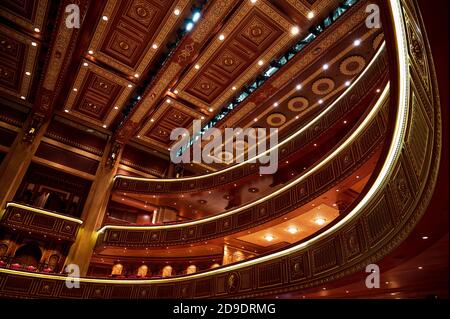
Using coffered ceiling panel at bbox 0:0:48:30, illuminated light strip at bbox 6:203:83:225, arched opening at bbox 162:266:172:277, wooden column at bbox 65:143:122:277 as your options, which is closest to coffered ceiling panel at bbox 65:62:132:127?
wooden column at bbox 65:143:122:277

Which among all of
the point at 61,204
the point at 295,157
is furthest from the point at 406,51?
the point at 61,204

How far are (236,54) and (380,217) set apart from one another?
951 cm

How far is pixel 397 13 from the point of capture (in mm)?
3582

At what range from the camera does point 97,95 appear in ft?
52.2

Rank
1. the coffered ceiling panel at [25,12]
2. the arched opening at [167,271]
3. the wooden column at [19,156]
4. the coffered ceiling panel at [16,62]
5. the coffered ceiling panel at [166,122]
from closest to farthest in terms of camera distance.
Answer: the coffered ceiling panel at [25,12] < the coffered ceiling panel at [16,62] < the wooden column at [19,156] < the arched opening at [167,271] < the coffered ceiling panel at [166,122]

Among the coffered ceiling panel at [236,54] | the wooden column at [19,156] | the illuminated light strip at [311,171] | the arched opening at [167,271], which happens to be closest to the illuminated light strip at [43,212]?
the wooden column at [19,156]

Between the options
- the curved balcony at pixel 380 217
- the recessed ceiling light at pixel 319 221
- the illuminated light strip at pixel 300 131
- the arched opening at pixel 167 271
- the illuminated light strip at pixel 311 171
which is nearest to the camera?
the curved balcony at pixel 380 217

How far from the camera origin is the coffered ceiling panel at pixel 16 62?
12953 millimetres

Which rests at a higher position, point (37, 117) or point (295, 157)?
point (37, 117)

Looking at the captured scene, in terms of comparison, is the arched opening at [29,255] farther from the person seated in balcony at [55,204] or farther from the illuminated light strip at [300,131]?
the illuminated light strip at [300,131]

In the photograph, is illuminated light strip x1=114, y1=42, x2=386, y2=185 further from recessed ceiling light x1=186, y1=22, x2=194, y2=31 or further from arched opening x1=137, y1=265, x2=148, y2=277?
recessed ceiling light x1=186, y1=22, x2=194, y2=31

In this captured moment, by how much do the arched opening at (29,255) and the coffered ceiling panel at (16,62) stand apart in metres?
7.70

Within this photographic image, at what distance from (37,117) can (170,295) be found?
11383mm

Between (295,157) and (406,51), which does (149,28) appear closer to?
(295,157)
